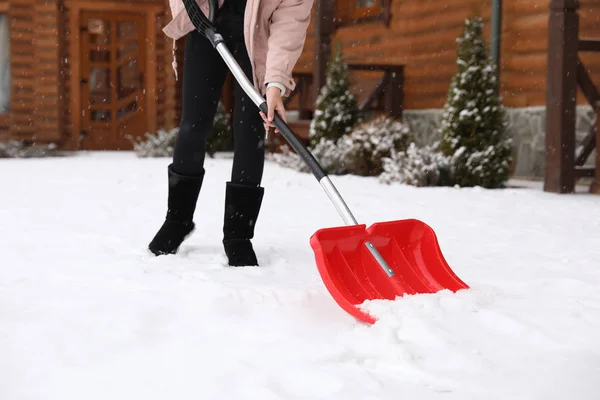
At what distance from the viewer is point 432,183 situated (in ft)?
22.0

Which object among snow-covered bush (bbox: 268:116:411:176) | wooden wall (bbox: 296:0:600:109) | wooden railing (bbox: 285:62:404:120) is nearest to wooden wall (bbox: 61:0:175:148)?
wooden wall (bbox: 296:0:600:109)

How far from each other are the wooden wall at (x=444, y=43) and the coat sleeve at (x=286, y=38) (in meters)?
4.52

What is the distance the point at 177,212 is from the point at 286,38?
81 cm

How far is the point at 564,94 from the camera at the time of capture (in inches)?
235

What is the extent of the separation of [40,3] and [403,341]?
11.5 meters

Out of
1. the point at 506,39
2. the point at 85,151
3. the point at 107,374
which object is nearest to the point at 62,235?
the point at 107,374

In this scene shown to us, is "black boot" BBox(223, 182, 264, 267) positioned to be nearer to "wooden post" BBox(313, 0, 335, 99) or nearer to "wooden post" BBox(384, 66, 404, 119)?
"wooden post" BBox(313, 0, 335, 99)

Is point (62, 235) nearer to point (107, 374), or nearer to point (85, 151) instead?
point (107, 374)

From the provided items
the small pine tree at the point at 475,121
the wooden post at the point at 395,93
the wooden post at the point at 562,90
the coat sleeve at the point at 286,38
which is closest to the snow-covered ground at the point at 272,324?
the coat sleeve at the point at 286,38

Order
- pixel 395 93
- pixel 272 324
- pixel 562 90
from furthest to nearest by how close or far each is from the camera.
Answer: pixel 395 93, pixel 562 90, pixel 272 324

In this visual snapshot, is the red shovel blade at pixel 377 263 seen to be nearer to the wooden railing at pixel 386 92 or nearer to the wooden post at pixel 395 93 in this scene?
the wooden railing at pixel 386 92

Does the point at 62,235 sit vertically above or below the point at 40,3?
below

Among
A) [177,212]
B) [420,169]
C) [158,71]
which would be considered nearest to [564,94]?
[420,169]

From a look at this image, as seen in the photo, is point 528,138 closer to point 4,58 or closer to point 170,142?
point 170,142
